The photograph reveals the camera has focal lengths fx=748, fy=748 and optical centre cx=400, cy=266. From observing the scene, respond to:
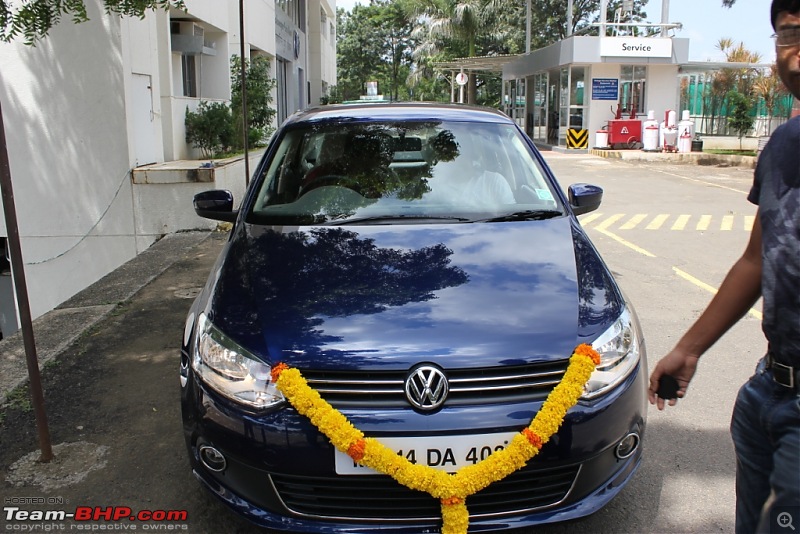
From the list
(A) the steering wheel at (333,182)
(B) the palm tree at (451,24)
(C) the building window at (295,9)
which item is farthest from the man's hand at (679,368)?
(B) the palm tree at (451,24)

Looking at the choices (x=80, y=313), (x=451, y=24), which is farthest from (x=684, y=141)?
(x=451, y=24)

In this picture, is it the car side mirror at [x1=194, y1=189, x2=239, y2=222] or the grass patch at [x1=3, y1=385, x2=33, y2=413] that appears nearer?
the grass patch at [x1=3, y1=385, x2=33, y2=413]

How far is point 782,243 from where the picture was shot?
1764mm

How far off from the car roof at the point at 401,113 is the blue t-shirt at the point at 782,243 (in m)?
2.67

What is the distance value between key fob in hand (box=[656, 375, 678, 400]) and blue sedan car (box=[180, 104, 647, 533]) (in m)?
0.45

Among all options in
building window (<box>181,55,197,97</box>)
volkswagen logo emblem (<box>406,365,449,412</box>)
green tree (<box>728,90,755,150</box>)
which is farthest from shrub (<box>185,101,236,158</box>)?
green tree (<box>728,90,755,150</box>)

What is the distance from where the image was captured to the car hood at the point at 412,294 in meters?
2.60

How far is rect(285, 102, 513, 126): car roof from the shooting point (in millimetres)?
4395

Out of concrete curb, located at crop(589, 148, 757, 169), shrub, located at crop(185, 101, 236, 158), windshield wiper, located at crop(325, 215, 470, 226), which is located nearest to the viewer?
windshield wiper, located at crop(325, 215, 470, 226)

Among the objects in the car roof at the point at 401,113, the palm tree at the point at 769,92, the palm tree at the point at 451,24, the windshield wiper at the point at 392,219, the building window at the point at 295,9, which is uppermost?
the palm tree at the point at 451,24

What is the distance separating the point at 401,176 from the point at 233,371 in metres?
1.75

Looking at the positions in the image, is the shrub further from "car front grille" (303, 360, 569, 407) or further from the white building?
"car front grille" (303, 360, 569, 407)

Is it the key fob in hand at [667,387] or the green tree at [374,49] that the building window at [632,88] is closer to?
the key fob in hand at [667,387]

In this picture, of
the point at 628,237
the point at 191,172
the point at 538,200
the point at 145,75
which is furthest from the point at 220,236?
the point at 538,200
